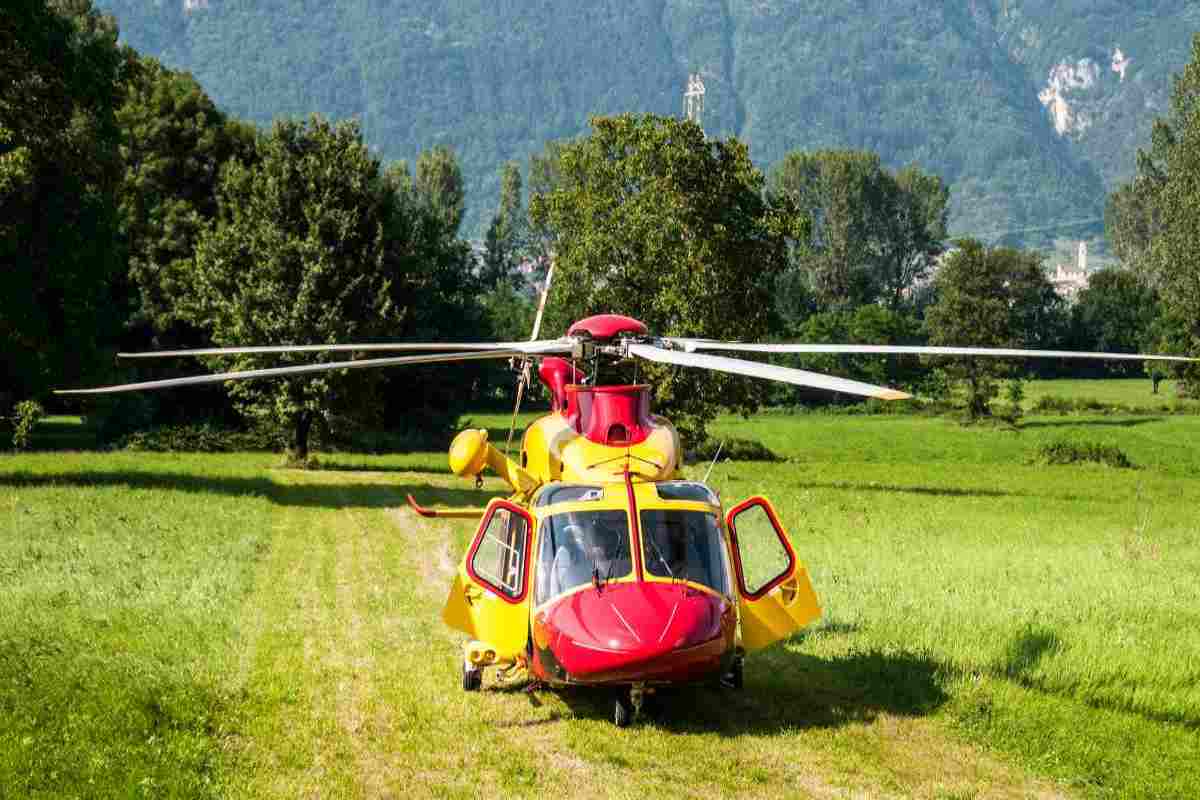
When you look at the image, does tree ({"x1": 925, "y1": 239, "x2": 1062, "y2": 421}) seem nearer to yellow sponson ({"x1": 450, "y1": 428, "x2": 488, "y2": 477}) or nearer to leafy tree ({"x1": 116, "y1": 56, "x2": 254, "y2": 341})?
leafy tree ({"x1": 116, "y1": 56, "x2": 254, "y2": 341})

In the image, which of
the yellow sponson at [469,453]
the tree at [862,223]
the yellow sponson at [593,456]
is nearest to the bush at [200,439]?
the yellow sponson at [593,456]

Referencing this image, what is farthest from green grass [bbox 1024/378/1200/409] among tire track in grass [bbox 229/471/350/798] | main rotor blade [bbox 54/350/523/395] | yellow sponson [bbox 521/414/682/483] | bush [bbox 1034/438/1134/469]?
main rotor blade [bbox 54/350/523/395]

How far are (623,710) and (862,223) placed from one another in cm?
13233

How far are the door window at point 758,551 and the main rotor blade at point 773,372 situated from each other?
5.53 ft

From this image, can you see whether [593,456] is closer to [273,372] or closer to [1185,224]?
[273,372]

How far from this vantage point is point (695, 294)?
39969mm

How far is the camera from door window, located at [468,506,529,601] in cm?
1282

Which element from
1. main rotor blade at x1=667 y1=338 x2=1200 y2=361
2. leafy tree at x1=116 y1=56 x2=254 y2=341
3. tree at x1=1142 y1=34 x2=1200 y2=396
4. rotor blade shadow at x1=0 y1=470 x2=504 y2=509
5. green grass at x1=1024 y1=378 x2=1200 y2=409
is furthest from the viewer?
green grass at x1=1024 y1=378 x2=1200 y2=409

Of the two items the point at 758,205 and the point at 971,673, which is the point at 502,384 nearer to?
the point at 758,205

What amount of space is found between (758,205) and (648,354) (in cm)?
3015

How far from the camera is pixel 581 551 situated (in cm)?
1224

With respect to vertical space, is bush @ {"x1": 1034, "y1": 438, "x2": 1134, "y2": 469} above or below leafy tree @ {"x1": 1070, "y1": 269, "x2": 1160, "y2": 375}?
below

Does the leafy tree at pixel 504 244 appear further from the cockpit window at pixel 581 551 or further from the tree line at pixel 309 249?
the cockpit window at pixel 581 551

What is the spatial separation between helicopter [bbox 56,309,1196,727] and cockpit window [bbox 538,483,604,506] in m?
0.02
